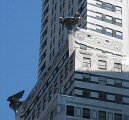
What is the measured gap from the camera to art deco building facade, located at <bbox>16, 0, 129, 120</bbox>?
12688 centimetres

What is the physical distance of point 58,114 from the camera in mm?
123688

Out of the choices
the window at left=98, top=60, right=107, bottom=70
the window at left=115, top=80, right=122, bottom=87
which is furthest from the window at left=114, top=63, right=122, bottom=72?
the window at left=115, top=80, right=122, bottom=87

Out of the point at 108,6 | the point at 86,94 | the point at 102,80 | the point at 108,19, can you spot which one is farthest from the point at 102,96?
the point at 108,6

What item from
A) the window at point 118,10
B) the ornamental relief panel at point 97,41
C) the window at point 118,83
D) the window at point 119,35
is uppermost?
the window at point 118,10

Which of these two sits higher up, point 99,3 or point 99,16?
point 99,3

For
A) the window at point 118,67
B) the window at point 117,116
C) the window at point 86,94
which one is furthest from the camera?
the window at point 118,67

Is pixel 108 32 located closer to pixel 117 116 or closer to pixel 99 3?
pixel 99 3

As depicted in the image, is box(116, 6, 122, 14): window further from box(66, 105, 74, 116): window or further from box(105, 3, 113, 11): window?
box(66, 105, 74, 116): window

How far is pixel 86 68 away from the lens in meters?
131

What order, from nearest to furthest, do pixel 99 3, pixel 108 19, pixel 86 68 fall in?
pixel 86 68 → pixel 108 19 → pixel 99 3

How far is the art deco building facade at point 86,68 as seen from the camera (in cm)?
12688

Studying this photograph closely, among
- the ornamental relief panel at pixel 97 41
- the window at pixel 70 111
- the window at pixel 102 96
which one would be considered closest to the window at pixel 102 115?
the window at pixel 102 96

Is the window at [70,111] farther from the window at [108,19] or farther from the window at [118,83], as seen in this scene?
the window at [108,19]

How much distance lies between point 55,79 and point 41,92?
205 inches
